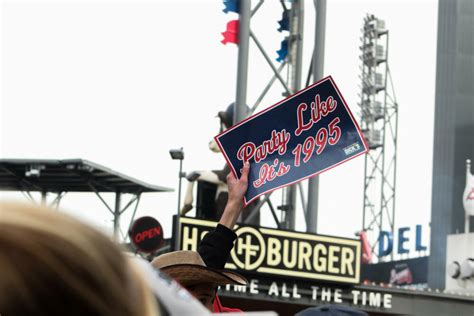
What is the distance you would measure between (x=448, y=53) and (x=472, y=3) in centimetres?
300

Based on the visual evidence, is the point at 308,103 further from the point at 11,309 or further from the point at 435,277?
the point at 435,277

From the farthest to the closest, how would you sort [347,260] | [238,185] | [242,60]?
1. [347,260]
2. [242,60]
3. [238,185]

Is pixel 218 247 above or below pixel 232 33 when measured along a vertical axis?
below

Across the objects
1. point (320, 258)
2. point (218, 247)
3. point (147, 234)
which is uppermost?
point (147, 234)

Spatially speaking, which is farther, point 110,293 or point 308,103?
point 308,103

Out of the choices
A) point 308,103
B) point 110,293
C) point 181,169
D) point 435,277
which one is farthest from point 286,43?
point 435,277

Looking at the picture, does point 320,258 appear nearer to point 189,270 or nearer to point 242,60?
point 242,60

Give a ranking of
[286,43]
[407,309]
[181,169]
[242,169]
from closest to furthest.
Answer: [242,169]
[286,43]
[407,309]
[181,169]

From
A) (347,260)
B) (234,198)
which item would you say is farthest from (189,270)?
(347,260)

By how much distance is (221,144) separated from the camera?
502cm

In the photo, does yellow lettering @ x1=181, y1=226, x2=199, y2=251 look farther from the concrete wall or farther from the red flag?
the concrete wall

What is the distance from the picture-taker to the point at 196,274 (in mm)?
3951

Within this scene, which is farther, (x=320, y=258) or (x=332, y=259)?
(x=332, y=259)

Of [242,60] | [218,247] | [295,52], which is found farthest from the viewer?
[295,52]
